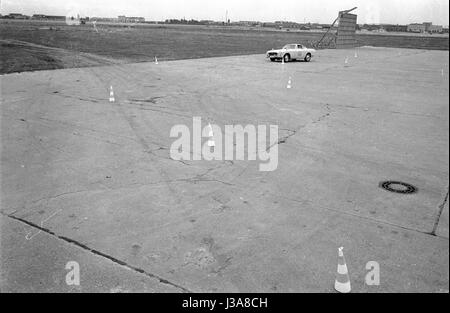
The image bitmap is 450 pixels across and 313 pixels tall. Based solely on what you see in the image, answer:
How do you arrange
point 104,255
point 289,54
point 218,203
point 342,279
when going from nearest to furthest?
point 342,279 → point 104,255 → point 218,203 → point 289,54

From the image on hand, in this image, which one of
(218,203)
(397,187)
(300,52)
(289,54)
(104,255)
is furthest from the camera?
(300,52)

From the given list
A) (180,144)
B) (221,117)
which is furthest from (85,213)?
(221,117)

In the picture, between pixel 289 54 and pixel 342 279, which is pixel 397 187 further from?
pixel 289 54

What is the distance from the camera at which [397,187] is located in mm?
6973

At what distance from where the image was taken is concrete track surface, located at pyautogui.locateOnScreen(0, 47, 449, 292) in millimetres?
4520

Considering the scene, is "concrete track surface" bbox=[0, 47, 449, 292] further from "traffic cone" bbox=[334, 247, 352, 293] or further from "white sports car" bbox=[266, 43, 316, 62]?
"white sports car" bbox=[266, 43, 316, 62]

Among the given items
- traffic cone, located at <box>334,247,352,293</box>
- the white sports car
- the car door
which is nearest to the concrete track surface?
traffic cone, located at <box>334,247,352,293</box>

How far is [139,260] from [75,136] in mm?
6020

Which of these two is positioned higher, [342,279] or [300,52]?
[300,52]

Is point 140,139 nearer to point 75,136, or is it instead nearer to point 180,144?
point 180,144

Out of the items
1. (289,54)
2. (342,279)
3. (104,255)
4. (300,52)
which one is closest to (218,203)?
(104,255)

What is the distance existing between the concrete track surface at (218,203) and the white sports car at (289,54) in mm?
18996

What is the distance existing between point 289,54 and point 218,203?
2732 centimetres

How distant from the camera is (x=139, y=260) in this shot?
476 cm
